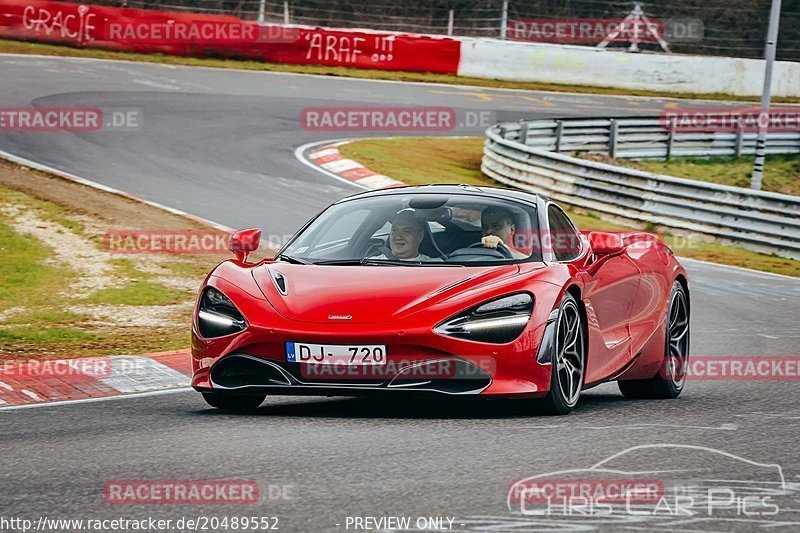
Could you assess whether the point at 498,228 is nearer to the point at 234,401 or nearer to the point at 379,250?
the point at 379,250

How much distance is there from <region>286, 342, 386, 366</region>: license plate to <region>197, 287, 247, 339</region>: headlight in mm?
397

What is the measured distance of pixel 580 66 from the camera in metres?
39.5

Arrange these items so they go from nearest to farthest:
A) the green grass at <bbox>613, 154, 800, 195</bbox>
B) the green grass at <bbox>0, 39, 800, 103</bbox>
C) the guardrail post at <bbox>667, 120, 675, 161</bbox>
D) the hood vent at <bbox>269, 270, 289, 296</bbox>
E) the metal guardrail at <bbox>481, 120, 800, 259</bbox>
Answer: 1. the hood vent at <bbox>269, 270, 289, 296</bbox>
2. the metal guardrail at <bbox>481, 120, 800, 259</bbox>
3. the green grass at <bbox>613, 154, 800, 195</bbox>
4. the guardrail post at <bbox>667, 120, 675, 161</bbox>
5. the green grass at <bbox>0, 39, 800, 103</bbox>

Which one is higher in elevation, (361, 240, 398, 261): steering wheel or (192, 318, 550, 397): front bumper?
(361, 240, 398, 261): steering wheel

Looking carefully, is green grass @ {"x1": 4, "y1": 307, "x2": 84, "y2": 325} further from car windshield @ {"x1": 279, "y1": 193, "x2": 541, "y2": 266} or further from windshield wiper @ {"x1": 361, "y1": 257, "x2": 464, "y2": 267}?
windshield wiper @ {"x1": 361, "y1": 257, "x2": 464, "y2": 267}

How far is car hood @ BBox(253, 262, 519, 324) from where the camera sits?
7.08m

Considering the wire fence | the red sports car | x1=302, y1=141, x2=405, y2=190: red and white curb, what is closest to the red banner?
the wire fence

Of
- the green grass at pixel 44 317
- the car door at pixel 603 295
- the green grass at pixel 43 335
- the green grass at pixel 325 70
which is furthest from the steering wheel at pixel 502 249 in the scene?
the green grass at pixel 325 70

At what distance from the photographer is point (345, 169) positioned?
78.1ft

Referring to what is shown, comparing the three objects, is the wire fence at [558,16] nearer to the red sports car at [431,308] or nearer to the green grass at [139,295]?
the green grass at [139,295]

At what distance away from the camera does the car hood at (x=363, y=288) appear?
23.2 feet

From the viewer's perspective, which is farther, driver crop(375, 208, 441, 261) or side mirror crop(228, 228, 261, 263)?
side mirror crop(228, 228, 261, 263)

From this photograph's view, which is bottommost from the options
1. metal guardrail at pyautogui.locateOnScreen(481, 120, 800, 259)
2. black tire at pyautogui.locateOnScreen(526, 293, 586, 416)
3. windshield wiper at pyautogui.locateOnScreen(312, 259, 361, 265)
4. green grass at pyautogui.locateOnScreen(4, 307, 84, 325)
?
metal guardrail at pyautogui.locateOnScreen(481, 120, 800, 259)

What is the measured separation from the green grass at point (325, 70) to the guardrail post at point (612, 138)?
7.82m
